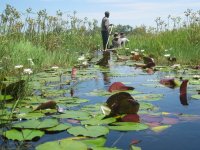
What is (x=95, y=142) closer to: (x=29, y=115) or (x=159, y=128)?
(x=159, y=128)

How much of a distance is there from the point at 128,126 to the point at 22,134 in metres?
0.78

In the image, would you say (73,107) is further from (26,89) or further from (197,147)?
(197,147)

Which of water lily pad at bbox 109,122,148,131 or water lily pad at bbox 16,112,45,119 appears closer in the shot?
water lily pad at bbox 109,122,148,131

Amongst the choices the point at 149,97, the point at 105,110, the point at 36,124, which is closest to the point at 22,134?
the point at 36,124

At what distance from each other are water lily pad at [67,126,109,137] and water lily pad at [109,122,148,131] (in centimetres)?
13

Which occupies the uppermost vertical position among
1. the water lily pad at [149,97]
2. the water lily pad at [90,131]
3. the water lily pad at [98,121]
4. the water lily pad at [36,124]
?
the water lily pad at [149,97]

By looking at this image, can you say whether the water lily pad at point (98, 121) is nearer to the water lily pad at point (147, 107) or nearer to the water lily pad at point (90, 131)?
the water lily pad at point (90, 131)

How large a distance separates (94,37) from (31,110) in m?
17.9

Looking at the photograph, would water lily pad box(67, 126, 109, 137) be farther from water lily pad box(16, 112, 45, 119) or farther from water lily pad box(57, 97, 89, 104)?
water lily pad box(57, 97, 89, 104)

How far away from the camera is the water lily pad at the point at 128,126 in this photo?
8.35 feet

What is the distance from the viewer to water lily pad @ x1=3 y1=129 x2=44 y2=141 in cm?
232

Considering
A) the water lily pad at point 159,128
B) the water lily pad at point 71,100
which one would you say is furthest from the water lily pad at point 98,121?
the water lily pad at point 71,100

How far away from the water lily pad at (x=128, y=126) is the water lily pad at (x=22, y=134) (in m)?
0.55

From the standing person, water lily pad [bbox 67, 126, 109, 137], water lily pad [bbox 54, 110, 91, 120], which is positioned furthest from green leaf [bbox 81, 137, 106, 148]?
the standing person
